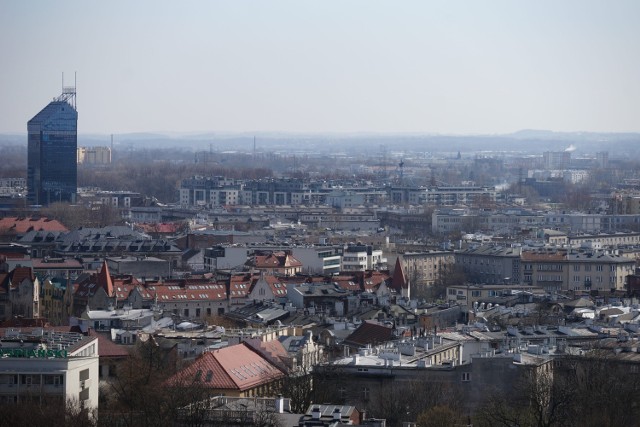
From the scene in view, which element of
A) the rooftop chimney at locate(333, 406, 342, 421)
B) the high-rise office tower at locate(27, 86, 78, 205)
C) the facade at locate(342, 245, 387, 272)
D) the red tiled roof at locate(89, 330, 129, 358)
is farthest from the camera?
the high-rise office tower at locate(27, 86, 78, 205)

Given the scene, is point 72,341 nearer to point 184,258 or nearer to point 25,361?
point 25,361

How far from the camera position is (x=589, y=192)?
12850 cm

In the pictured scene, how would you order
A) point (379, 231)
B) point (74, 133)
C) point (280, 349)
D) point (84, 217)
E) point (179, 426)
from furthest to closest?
point (74, 133)
point (84, 217)
point (379, 231)
point (280, 349)
point (179, 426)

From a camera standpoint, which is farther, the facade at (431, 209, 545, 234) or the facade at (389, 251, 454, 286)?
the facade at (431, 209, 545, 234)

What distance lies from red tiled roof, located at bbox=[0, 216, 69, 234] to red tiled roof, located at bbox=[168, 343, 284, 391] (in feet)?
148

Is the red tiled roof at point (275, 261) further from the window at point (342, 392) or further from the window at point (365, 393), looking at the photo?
the window at point (342, 392)

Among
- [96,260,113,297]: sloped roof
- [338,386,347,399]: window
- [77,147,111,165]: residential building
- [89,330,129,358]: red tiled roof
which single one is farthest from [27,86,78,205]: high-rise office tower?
[77,147,111,165]: residential building

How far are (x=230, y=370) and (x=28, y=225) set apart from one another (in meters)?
49.5

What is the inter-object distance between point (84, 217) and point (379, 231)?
1484cm

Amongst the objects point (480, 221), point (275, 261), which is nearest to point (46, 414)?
point (275, 261)

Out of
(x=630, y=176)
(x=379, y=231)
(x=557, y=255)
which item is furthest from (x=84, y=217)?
(x=630, y=176)

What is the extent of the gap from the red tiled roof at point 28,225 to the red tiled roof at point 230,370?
148ft

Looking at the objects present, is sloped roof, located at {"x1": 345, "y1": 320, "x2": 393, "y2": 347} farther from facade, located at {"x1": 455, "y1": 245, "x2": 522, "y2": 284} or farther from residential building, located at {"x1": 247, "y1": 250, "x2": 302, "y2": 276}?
facade, located at {"x1": 455, "y1": 245, "x2": 522, "y2": 284}

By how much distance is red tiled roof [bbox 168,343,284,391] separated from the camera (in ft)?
104
